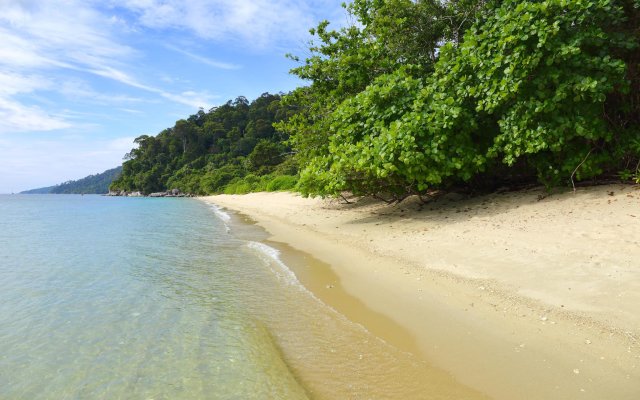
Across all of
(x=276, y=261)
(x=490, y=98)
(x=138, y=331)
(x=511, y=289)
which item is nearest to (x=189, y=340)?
(x=138, y=331)

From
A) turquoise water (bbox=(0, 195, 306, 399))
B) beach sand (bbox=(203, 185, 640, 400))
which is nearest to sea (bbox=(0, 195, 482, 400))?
turquoise water (bbox=(0, 195, 306, 399))

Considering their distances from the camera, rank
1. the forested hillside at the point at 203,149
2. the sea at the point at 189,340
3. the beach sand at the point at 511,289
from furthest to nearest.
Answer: the forested hillside at the point at 203,149
the sea at the point at 189,340
the beach sand at the point at 511,289

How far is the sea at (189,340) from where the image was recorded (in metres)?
3.80

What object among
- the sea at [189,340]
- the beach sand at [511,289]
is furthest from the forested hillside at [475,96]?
the sea at [189,340]

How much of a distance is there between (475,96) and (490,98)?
421mm

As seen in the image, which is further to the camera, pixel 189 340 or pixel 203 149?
pixel 203 149

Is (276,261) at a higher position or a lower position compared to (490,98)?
lower

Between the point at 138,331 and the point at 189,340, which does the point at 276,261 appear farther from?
the point at 189,340

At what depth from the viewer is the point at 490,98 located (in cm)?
923

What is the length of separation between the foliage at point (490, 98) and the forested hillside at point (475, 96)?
3 centimetres

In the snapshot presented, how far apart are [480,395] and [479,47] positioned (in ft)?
29.4

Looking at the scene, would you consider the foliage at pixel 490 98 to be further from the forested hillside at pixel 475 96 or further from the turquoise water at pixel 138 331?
the turquoise water at pixel 138 331

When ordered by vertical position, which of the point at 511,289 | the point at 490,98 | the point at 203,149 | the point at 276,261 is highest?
the point at 203,149

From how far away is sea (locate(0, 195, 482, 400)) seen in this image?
3797mm
